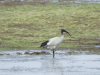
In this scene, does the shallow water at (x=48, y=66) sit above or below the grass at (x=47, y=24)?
above

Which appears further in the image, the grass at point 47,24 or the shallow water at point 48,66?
the grass at point 47,24

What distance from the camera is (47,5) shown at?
33.7m

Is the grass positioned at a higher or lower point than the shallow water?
lower

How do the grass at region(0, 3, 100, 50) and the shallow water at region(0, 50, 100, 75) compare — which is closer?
the shallow water at region(0, 50, 100, 75)

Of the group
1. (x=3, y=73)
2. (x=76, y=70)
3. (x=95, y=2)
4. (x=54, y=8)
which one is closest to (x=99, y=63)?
(x=76, y=70)

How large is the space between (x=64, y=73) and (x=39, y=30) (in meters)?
14.9

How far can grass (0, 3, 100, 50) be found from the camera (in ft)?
63.1

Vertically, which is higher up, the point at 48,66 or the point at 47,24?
the point at 48,66

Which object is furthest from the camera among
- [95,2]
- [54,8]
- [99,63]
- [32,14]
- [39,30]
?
[95,2]

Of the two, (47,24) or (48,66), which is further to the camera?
(47,24)

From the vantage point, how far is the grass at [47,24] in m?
19.2

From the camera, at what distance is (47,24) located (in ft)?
84.0

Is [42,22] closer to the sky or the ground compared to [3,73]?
closer to the ground

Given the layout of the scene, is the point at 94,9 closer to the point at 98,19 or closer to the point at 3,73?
the point at 98,19
